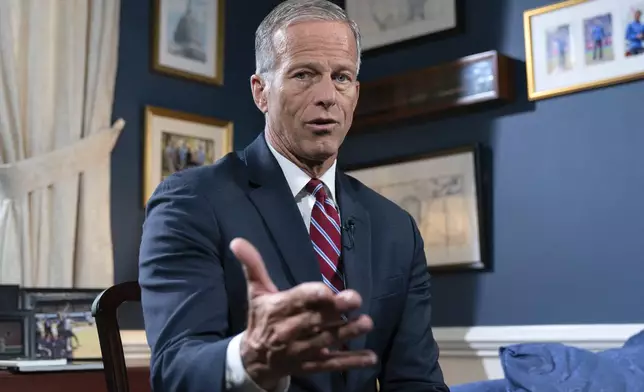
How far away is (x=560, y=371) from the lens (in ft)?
7.04

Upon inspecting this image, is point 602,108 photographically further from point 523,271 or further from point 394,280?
point 394,280

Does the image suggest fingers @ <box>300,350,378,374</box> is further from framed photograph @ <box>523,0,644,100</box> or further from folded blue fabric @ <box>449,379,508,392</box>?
framed photograph @ <box>523,0,644,100</box>

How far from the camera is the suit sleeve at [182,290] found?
1.10 meters

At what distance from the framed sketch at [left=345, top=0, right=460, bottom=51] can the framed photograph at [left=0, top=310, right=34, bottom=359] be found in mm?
1903

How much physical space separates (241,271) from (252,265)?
32 cm

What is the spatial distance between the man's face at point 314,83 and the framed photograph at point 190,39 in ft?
7.17

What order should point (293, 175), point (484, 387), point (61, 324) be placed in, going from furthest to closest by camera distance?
point (61, 324) < point (484, 387) < point (293, 175)

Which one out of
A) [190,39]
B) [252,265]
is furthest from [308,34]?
[190,39]

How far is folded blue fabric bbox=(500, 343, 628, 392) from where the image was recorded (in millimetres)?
2086

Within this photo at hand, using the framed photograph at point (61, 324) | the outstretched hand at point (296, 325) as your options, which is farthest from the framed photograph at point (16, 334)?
the outstretched hand at point (296, 325)

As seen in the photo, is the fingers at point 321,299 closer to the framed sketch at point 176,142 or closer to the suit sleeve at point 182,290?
the suit sleeve at point 182,290

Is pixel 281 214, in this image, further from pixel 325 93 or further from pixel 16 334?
pixel 16 334

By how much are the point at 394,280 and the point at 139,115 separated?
7.10ft

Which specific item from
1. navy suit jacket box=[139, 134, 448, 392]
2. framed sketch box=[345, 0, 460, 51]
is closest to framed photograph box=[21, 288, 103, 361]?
navy suit jacket box=[139, 134, 448, 392]
